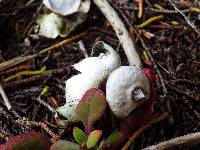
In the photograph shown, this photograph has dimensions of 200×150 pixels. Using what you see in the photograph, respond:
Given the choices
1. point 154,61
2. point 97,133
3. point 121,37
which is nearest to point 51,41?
point 121,37

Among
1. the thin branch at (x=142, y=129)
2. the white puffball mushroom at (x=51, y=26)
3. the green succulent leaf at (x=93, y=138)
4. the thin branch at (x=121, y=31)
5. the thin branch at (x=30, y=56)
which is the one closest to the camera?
the green succulent leaf at (x=93, y=138)

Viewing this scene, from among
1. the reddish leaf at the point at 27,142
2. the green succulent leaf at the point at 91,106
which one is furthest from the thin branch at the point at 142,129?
the reddish leaf at the point at 27,142

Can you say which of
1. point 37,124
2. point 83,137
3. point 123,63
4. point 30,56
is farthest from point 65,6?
point 83,137

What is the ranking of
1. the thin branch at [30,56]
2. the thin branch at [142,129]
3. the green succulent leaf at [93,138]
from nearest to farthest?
the green succulent leaf at [93,138] → the thin branch at [142,129] → the thin branch at [30,56]

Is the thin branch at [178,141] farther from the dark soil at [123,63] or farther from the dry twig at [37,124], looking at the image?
the dry twig at [37,124]

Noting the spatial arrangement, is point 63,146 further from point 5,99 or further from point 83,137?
point 5,99

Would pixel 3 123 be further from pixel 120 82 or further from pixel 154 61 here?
pixel 154 61
